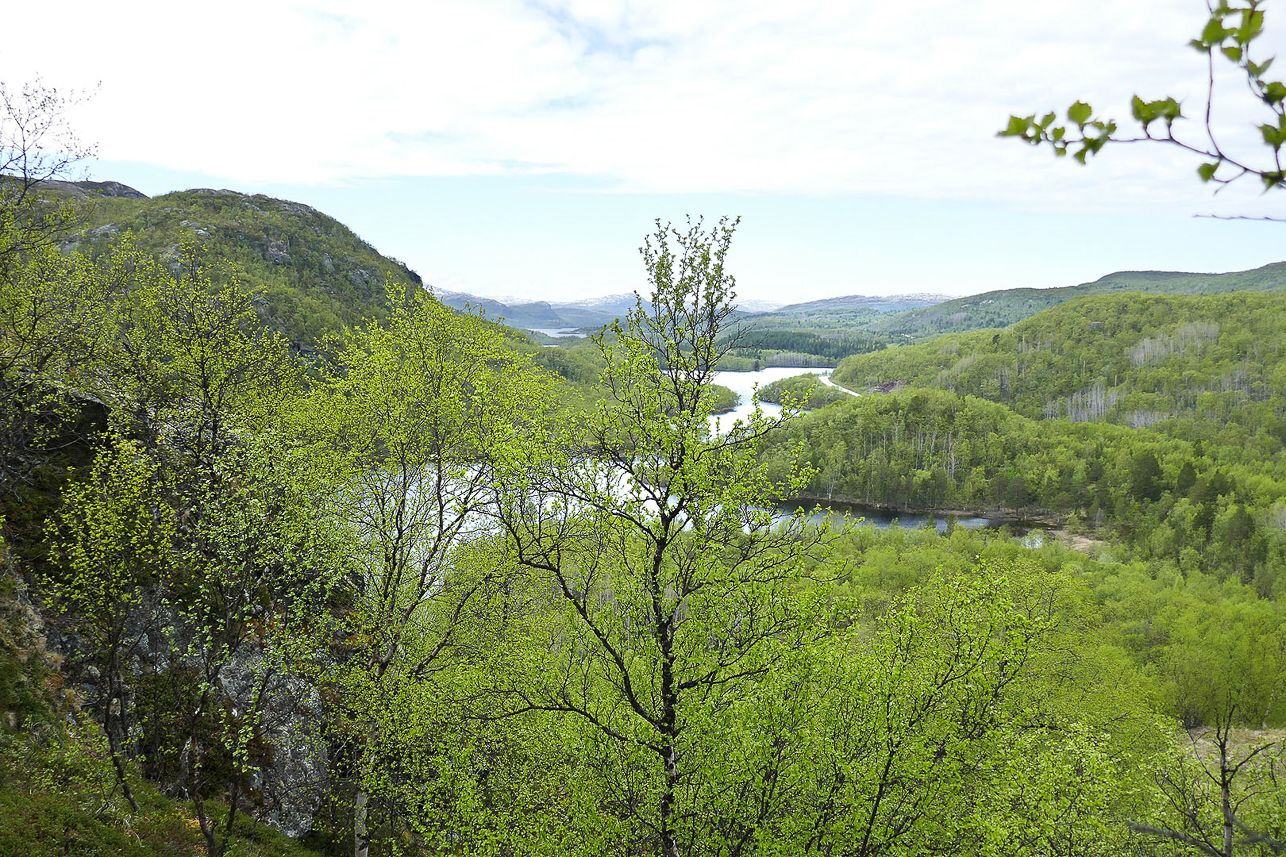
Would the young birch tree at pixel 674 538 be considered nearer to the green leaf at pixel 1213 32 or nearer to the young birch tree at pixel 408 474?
the young birch tree at pixel 408 474

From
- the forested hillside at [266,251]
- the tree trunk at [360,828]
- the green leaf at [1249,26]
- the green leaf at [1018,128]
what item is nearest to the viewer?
the green leaf at [1249,26]

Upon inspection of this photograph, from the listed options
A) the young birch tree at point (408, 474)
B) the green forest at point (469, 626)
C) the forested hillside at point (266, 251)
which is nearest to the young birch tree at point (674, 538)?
the green forest at point (469, 626)

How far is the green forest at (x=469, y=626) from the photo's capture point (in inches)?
453

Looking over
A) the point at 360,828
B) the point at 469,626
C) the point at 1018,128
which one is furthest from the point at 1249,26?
the point at 360,828

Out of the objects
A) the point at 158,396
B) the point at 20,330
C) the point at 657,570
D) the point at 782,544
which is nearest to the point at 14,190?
the point at 20,330

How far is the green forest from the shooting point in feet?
37.8

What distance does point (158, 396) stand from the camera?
21875 millimetres

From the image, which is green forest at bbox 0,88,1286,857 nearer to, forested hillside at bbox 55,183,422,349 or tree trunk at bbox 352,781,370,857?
tree trunk at bbox 352,781,370,857

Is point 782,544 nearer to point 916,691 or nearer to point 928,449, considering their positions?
point 916,691

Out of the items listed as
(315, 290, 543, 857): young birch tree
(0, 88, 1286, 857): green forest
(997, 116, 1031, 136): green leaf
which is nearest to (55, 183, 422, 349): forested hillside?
(0, 88, 1286, 857): green forest

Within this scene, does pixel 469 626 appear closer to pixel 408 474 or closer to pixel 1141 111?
pixel 408 474

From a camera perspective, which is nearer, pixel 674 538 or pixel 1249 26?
pixel 1249 26

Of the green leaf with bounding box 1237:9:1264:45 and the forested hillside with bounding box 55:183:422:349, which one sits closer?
the green leaf with bounding box 1237:9:1264:45

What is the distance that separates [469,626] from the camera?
66.2ft
